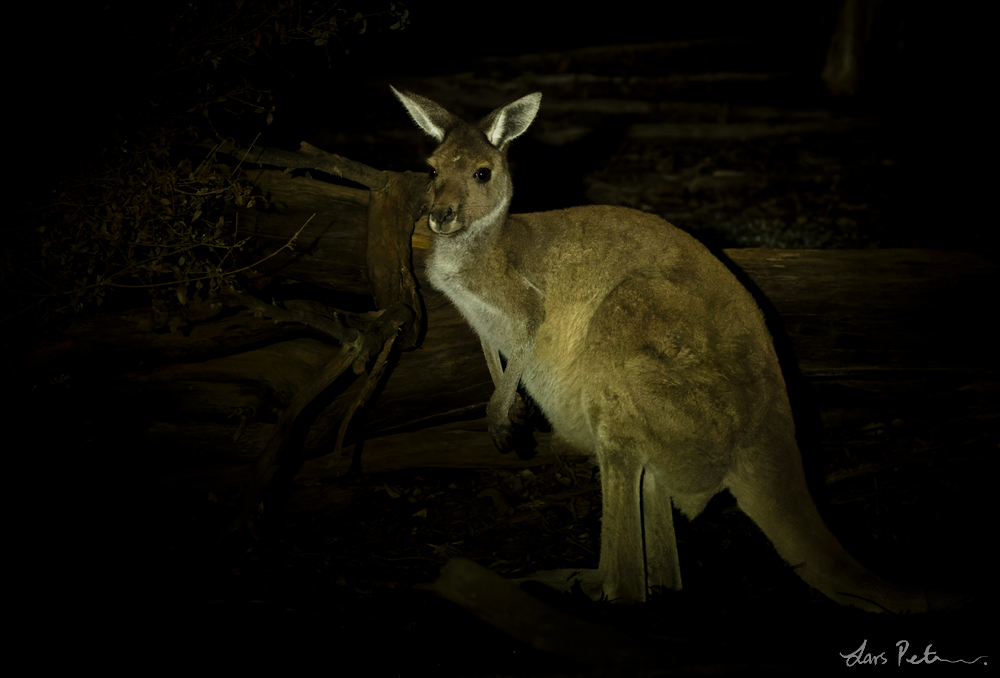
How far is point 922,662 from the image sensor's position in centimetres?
285

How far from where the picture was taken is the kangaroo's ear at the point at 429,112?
12.4 ft

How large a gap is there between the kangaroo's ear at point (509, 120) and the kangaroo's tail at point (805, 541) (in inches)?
82.9

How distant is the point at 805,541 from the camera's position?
3.04m

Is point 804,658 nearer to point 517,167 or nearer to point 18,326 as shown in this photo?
point 18,326

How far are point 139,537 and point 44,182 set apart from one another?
2045 millimetres

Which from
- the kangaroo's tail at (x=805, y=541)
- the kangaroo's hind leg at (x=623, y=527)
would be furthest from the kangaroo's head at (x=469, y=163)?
the kangaroo's tail at (x=805, y=541)

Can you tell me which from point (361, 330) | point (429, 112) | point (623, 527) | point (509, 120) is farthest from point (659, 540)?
point (429, 112)

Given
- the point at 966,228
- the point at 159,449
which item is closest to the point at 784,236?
the point at 966,228

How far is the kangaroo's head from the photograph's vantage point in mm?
3645

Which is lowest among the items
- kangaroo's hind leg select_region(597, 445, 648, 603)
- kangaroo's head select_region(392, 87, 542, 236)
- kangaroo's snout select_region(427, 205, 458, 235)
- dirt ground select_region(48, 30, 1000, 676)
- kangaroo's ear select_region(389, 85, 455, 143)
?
dirt ground select_region(48, 30, 1000, 676)

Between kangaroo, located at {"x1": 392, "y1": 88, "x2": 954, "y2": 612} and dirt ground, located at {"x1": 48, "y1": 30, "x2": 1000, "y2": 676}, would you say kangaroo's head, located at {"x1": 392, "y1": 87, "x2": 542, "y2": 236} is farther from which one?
dirt ground, located at {"x1": 48, "y1": 30, "x2": 1000, "y2": 676}

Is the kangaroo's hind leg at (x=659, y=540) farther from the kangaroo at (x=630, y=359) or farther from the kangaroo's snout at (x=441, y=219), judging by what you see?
the kangaroo's snout at (x=441, y=219)
